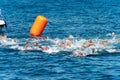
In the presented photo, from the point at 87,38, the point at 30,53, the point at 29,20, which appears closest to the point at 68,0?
the point at 29,20

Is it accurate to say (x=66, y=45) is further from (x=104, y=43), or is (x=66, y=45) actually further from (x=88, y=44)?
(x=104, y=43)

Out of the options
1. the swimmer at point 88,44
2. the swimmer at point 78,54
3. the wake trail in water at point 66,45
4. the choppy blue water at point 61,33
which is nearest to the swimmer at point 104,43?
the wake trail in water at point 66,45

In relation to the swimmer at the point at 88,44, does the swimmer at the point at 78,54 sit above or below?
below

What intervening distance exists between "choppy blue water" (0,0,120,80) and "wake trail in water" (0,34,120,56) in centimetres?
95

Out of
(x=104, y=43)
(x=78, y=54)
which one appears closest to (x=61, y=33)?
(x=104, y=43)

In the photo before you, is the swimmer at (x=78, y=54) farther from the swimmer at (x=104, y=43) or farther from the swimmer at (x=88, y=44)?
the swimmer at (x=104, y=43)

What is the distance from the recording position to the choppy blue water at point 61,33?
137 feet

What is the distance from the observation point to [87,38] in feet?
193

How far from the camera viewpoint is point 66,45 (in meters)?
51.2

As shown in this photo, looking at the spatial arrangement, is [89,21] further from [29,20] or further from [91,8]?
[91,8]

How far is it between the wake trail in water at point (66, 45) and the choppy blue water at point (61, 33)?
949 millimetres

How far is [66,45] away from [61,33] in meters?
11.1

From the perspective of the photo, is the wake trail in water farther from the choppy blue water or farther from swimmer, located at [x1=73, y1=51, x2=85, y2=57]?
the choppy blue water

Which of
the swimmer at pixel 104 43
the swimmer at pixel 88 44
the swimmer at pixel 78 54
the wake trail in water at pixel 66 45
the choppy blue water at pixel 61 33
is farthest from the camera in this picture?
the swimmer at pixel 104 43
